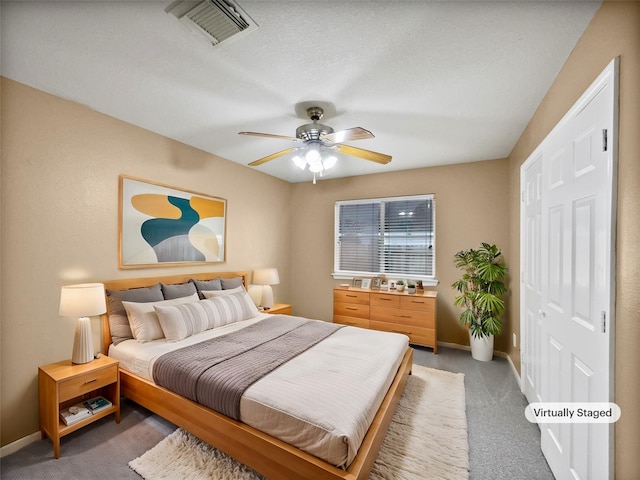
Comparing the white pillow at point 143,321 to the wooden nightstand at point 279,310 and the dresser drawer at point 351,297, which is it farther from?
the dresser drawer at point 351,297

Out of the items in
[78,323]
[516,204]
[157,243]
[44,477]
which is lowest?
[44,477]

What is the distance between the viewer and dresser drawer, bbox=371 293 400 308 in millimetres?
3936

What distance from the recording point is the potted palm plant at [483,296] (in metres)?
3.30

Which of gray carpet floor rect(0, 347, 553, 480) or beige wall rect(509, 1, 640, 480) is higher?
beige wall rect(509, 1, 640, 480)

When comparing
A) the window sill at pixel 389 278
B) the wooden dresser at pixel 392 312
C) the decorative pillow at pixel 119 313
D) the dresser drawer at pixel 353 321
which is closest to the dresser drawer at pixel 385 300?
the wooden dresser at pixel 392 312

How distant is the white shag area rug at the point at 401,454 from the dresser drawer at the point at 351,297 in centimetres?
177

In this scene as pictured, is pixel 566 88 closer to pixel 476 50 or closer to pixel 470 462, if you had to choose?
pixel 476 50

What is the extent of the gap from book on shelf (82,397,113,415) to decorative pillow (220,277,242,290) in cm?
154

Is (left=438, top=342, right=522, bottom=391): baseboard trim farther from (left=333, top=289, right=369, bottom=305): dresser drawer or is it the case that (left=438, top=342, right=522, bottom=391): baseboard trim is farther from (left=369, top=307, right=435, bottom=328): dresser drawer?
(left=333, top=289, right=369, bottom=305): dresser drawer

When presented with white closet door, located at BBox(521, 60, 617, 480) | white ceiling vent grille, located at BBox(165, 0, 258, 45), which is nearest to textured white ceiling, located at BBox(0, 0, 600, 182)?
→ white ceiling vent grille, located at BBox(165, 0, 258, 45)

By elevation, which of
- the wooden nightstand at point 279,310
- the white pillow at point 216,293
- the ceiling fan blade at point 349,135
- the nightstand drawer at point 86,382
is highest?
the ceiling fan blade at point 349,135

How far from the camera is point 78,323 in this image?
2.15 metres

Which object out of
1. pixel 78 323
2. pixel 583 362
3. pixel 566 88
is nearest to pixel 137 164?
pixel 78 323

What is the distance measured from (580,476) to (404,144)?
3.00 m
